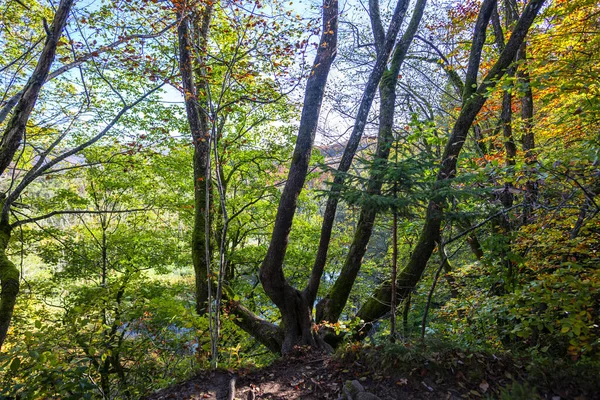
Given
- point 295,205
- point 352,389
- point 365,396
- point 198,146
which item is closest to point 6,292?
point 198,146

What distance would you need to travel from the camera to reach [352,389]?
8.93ft

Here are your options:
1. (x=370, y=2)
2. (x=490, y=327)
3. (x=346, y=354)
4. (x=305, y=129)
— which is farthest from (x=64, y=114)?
(x=490, y=327)

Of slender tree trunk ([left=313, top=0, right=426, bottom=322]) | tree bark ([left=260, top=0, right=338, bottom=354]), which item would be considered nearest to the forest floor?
tree bark ([left=260, top=0, right=338, bottom=354])

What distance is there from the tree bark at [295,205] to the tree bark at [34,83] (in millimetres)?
2764

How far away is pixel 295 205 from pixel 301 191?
1839 mm

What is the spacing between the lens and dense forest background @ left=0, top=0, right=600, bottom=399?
9.75 ft

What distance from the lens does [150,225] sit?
9445 millimetres

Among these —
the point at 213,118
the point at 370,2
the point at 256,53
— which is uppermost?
the point at 370,2

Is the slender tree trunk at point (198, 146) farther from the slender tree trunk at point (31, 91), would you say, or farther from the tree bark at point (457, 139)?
the tree bark at point (457, 139)

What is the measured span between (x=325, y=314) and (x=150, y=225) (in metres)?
6.97

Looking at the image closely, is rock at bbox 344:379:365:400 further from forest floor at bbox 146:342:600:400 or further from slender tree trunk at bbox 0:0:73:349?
slender tree trunk at bbox 0:0:73:349

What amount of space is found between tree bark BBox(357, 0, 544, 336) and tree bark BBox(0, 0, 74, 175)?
14.8ft

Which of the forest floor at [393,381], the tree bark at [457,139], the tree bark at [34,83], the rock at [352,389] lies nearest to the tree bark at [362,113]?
the tree bark at [457,139]

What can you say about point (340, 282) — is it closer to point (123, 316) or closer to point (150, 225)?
point (123, 316)
